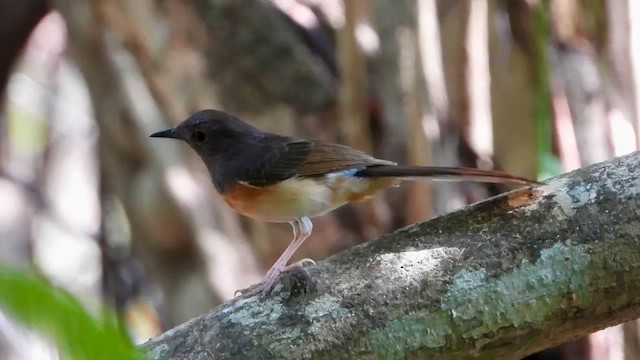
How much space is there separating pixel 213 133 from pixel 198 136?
5cm

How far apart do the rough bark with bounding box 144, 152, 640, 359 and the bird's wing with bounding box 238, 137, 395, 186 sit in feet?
2.23

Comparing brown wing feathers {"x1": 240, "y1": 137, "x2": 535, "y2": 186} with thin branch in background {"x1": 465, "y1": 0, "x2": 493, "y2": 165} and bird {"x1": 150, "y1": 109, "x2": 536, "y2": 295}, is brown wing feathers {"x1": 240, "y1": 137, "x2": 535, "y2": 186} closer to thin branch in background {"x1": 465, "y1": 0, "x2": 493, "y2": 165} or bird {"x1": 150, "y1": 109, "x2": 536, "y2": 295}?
bird {"x1": 150, "y1": 109, "x2": 536, "y2": 295}

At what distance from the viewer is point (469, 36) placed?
3000 mm

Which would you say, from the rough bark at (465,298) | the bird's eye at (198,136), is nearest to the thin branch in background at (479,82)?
the bird's eye at (198,136)

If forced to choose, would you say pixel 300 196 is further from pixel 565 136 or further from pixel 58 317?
pixel 58 317

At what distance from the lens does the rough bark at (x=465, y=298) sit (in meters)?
1.29

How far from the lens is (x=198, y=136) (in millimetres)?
2355

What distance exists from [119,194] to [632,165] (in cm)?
273

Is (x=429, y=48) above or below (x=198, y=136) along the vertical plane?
above

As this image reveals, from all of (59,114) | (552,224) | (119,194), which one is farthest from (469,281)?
(59,114)

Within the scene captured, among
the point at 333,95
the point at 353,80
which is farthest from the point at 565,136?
the point at 333,95

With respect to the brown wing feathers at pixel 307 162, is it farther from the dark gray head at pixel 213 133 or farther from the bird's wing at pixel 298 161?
the dark gray head at pixel 213 133

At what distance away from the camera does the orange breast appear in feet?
6.82

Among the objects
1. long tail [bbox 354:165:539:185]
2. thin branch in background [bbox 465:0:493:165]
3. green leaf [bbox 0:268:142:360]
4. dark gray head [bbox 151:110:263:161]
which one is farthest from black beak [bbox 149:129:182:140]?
green leaf [bbox 0:268:142:360]
